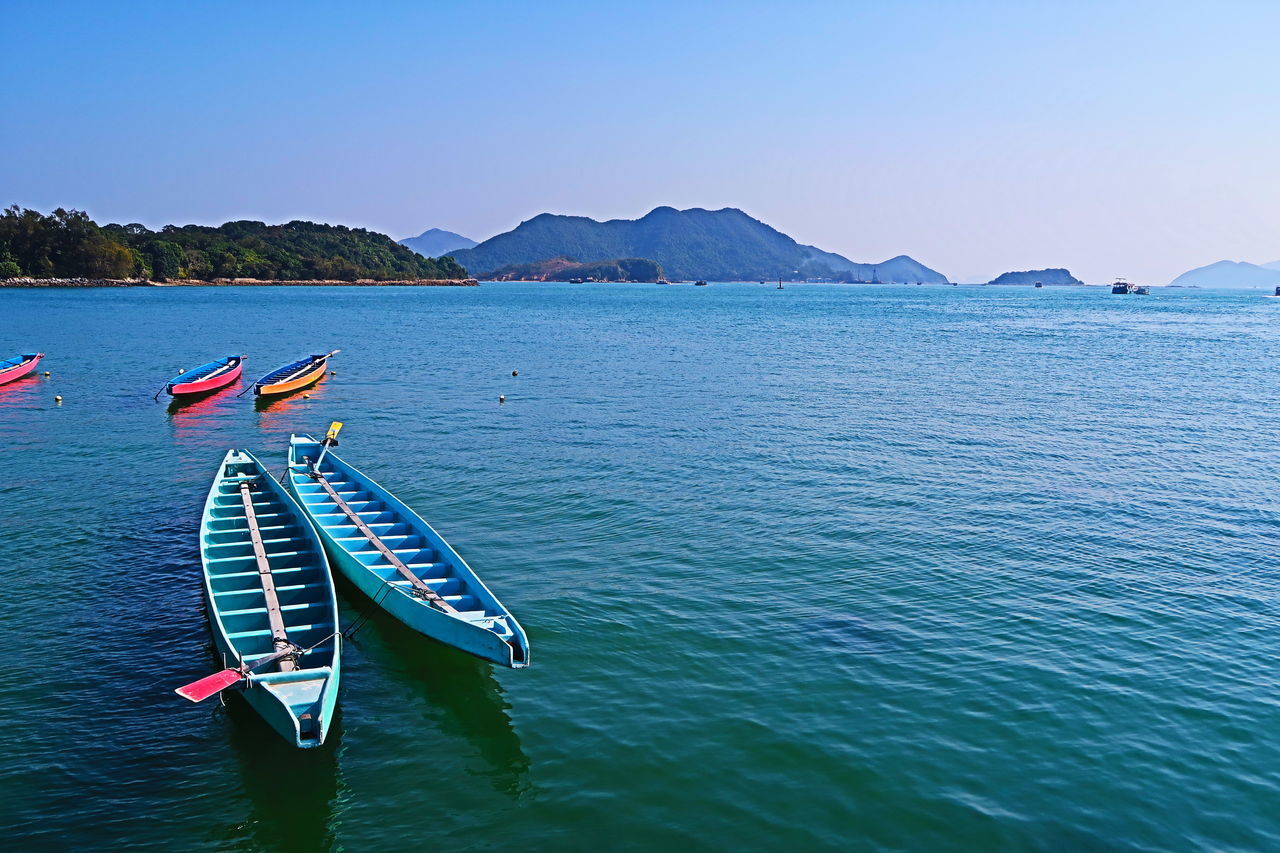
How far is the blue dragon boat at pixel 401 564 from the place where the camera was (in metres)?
16.2

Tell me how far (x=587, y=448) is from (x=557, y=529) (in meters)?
10.5

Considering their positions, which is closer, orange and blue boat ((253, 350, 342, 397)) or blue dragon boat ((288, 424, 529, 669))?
blue dragon boat ((288, 424, 529, 669))

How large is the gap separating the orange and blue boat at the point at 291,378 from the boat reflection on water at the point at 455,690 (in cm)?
3224

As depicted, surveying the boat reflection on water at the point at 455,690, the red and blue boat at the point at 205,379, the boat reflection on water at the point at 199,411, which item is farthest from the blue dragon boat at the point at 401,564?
the red and blue boat at the point at 205,379

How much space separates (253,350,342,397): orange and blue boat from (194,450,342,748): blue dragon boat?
23.9 metres

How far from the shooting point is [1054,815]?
43.3 feet

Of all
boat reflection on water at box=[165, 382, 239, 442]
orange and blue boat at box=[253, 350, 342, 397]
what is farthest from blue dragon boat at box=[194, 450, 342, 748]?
orange and blue boat at box=[253, 350, 342, 397]

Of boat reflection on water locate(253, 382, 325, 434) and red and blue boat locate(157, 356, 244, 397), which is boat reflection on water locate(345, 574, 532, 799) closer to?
boat reflection on water locate(253, 382, 325, 434)

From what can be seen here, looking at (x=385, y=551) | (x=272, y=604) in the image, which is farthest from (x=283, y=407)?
(x=272, y=604)

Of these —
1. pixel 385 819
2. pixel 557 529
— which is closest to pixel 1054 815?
pixel 385 819

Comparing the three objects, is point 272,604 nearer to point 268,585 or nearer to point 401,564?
point 268,585

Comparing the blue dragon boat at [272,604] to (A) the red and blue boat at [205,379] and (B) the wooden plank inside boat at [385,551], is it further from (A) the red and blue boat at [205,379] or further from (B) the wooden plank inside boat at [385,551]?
(A) the red and blue boat at [205,379]

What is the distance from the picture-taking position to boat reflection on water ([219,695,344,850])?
1253 centimetres

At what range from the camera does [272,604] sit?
682 inches
